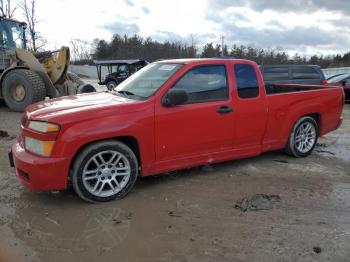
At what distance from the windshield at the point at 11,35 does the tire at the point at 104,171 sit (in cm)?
1085

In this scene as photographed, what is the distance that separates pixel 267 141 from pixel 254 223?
7.36 ft

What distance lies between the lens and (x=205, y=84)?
206 inches

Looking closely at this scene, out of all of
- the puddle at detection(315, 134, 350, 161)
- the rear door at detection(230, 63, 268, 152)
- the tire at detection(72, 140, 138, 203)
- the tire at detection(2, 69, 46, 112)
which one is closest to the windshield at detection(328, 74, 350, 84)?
the puddle at detection(315, 134, 350, 161)

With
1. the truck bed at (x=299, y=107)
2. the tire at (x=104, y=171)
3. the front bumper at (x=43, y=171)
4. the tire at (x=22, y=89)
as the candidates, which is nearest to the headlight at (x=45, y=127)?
the front bumper at (x=43, y=171)

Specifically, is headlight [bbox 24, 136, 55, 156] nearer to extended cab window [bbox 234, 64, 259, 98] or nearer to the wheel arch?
the wheel arch

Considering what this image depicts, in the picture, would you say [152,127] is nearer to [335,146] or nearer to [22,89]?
[335,146]

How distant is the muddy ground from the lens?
3.39m

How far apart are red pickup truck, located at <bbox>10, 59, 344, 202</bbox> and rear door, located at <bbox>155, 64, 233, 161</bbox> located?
0.5 inches

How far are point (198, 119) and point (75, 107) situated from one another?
5.24 ft

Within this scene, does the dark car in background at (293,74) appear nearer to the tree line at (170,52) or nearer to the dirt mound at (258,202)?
the dirt mound at (258,202)

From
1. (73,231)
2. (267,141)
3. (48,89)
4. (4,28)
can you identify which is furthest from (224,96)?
(4,28)

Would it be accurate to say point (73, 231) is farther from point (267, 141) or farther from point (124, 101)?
point (267, 141)

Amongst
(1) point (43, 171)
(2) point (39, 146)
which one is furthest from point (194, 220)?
(2) point (39, 146)

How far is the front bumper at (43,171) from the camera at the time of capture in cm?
412
